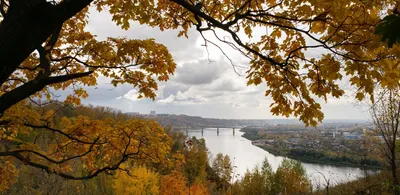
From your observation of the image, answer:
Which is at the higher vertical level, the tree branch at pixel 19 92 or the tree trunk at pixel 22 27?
the tree trunk at pixel 22 27

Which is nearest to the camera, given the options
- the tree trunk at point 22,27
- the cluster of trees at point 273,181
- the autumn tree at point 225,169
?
the tree trunk at point 22,27

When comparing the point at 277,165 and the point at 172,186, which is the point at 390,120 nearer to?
the point at 172,186

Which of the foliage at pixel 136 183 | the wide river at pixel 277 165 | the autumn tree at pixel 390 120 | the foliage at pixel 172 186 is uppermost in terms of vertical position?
the autumn tree at pixel 390 120

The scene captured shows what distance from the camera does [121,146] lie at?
124 inches

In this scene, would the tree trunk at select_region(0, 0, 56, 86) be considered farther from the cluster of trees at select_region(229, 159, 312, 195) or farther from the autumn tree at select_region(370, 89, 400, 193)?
the cluster of trees at select_region(229, 159, 312, 195)

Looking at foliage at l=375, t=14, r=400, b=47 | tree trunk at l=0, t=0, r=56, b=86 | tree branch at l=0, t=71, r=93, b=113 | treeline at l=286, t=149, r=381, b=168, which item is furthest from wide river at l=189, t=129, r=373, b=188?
tree trunk at l=0, t=0, r=56, b=86

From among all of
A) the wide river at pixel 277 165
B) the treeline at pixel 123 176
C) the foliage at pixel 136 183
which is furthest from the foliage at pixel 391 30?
the foliage at pixel 136 183

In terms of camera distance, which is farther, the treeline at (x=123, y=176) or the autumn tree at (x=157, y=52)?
the treeline at (x=123, y=176)

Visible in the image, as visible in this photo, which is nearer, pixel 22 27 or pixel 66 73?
pixel 22 27

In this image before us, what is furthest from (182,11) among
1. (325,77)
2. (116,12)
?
(325,77)

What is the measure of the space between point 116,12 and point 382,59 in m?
2.38

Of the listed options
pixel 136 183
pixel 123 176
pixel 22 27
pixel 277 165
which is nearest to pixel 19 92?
pixel 22 27

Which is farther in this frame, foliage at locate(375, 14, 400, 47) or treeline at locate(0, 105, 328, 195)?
treeline at locate(0, 105, 328, 195)

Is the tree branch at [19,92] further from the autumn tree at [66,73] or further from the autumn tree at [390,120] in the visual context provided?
the autumn tree at [390,120]
